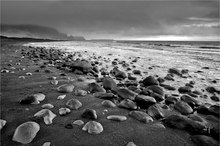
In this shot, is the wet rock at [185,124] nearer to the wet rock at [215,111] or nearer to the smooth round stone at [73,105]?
the wet rock at [215,111]

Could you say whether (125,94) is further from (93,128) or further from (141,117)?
(93,128)

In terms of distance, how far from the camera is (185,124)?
82.6 inches

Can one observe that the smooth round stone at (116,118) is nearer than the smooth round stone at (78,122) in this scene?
No

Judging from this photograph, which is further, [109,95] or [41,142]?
[109,95]

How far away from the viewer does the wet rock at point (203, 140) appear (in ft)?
5.76

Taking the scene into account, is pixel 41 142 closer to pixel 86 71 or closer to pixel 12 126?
pixel 12 126

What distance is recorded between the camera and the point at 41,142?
5.58ft

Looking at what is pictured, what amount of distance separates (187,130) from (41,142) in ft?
6.44

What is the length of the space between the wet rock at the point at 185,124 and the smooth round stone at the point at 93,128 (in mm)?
1046

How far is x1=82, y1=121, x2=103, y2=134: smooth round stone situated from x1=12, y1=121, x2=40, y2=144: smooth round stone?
62 centimetres

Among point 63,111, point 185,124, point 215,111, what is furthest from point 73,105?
point 215,111

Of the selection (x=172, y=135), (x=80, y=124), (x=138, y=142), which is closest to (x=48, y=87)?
(x=80, y=124)

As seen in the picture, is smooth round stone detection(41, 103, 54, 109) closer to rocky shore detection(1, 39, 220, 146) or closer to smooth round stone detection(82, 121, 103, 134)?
rocky shore detection(1, 39, 220, 146)

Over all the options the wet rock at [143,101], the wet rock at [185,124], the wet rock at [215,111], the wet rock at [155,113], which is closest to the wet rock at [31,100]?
the wet rock at [143,101]
